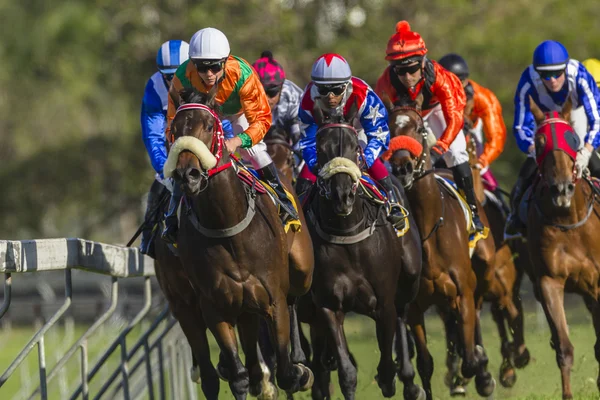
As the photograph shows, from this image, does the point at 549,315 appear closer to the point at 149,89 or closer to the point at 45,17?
the point at 149,89

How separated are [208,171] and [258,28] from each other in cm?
2123

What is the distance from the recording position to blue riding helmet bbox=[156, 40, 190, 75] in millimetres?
8617

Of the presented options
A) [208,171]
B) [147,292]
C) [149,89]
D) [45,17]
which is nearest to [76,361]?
[147,292]

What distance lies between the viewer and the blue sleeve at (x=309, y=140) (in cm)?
821

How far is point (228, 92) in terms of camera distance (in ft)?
24.6

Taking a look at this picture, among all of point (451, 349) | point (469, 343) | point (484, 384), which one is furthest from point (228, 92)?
point (451, 349)

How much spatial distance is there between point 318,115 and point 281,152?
2070mm

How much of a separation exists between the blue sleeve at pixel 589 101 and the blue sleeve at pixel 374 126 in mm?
2008

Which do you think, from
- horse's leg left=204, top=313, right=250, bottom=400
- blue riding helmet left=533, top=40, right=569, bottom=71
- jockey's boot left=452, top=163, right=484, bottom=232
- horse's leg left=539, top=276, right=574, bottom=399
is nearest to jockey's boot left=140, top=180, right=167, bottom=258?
horse's leg left=204, top=313, right=250, bottom=400

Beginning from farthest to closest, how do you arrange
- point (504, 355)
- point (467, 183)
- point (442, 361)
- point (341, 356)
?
1. point (442, 361)
2. point (504, 355)
3. point (467, 183)
4. point (341, 356)

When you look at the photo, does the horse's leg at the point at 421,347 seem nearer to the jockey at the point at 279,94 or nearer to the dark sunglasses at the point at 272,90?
the jockey at the point at 279,94

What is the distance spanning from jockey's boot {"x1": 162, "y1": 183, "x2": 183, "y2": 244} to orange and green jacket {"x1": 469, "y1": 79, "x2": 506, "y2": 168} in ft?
15.1

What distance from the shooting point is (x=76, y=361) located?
1906cm

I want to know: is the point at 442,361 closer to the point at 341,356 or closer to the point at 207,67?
the point at 341,356
